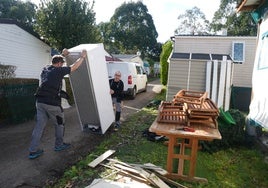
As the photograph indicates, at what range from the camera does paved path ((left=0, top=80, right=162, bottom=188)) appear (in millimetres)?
4414

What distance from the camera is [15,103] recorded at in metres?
8.32

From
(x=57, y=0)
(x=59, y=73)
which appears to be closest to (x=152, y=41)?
(x=57, y=0)

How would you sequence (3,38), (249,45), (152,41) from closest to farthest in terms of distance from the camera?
(3,38) < (249,45) < (152,41)

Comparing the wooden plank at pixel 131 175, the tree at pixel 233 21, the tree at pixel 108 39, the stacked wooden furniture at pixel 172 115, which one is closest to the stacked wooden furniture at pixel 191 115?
the stacked wooden furniture at pixel 172 115

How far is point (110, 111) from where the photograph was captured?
301 inches

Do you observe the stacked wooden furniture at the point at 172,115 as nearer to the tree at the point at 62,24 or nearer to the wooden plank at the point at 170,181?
the wooden plank at the point at 170,181

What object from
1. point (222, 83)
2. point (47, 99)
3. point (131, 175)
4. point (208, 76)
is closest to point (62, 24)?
point (208, 76)

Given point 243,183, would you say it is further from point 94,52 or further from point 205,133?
point 94,52

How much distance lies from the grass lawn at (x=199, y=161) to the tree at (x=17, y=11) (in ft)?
136

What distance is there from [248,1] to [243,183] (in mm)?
4946

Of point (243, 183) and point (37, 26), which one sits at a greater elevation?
point (37, 26)

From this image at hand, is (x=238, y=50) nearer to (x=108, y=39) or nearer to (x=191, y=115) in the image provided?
(x=191, y=115)

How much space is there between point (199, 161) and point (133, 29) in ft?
172

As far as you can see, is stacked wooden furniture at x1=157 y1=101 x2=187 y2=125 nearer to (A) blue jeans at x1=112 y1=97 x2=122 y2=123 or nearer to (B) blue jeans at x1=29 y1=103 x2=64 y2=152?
(B) blue jeans at x1=29 y1=103 x2=64 y2=152
